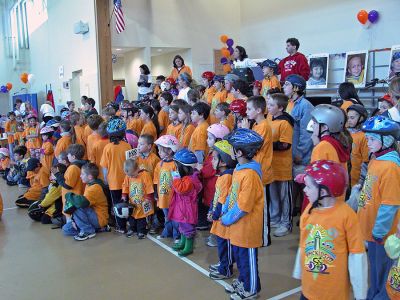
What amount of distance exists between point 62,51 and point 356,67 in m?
10.8

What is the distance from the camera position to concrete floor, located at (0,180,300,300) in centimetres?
371

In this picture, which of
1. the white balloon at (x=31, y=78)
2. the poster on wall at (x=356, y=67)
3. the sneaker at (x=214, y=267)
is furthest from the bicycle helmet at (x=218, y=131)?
the white balloon at (x=31, y=78)

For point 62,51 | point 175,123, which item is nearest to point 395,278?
point 175,123

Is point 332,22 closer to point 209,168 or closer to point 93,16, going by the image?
point 93,16

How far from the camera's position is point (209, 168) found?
485cm

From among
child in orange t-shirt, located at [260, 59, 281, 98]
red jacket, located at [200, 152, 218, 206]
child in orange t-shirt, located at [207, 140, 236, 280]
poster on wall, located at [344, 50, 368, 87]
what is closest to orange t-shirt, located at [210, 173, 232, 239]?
child in orange t-shirt, located at [207, 140, 236, 280]

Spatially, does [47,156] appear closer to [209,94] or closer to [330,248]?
[209,94]

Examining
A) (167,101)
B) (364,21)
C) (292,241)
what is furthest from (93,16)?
(292,241)

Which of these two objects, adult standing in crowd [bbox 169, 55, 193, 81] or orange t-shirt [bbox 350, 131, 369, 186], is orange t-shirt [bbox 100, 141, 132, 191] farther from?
adult standing in crowd [bbox 169, 55, 193, 81]

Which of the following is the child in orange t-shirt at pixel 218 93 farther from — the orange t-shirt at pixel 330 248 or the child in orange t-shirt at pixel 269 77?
the orange t-shirt at pixel 330 248

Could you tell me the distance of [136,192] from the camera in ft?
16.6

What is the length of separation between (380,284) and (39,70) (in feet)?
61.0

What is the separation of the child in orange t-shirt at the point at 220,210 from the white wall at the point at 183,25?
954 centimetres

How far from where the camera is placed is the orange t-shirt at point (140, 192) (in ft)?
16.6
